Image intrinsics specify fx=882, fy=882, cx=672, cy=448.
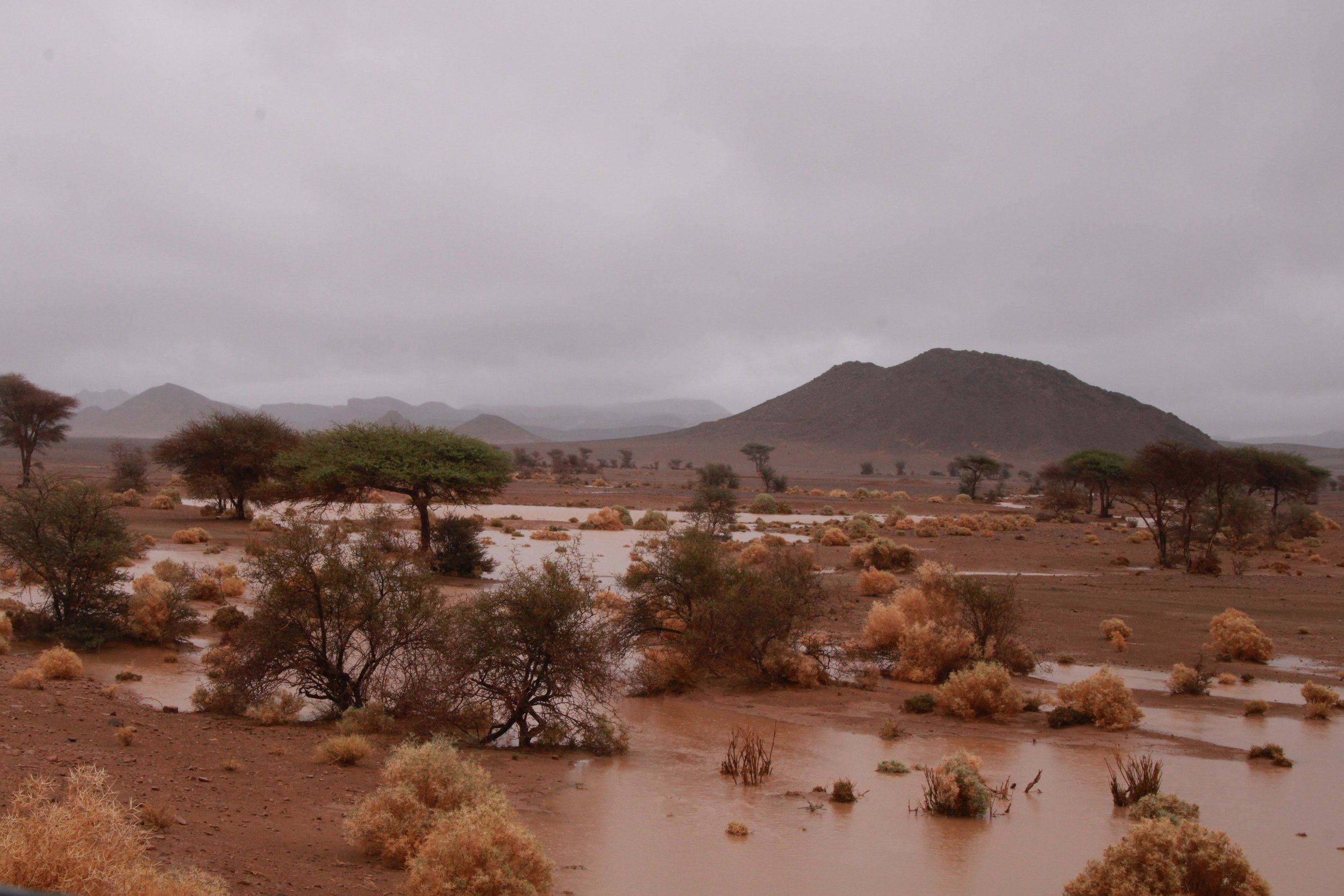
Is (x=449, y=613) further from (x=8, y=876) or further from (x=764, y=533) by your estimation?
(x=764, y=533)

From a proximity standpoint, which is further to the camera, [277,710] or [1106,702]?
[1106,702]

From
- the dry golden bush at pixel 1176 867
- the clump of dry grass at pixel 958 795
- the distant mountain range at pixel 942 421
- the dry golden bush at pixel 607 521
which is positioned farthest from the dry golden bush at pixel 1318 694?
the distant mountain range at pixel 942 421

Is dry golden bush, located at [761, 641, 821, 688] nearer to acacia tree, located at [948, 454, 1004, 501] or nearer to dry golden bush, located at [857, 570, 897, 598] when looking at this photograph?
dry golden bush, located at [857, 570, 897, 598]

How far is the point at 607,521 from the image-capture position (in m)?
48.6

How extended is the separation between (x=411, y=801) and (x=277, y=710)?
6003 millimetres

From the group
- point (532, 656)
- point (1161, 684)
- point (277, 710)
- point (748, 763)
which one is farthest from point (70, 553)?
point (1161, 684)

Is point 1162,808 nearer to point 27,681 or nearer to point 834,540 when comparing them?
point 27,681

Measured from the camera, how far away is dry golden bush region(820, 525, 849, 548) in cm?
4159

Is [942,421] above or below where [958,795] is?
above

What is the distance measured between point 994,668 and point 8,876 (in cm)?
1470

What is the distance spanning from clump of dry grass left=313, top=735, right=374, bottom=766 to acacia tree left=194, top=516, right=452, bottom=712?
226cm

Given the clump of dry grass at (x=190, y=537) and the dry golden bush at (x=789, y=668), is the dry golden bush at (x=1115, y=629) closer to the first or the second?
the dry golden bush at (x=789, y=668)

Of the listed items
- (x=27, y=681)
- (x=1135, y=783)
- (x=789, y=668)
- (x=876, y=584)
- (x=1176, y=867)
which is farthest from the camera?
(x=876, y=584)

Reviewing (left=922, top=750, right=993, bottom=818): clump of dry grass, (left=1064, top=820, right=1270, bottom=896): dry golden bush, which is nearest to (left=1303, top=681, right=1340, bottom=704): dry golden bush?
(left=922, top=750, right=993, bottom=818): clump of dry grass
